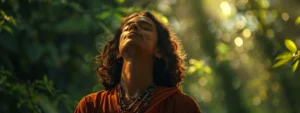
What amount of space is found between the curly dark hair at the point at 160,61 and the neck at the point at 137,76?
0.08 metres

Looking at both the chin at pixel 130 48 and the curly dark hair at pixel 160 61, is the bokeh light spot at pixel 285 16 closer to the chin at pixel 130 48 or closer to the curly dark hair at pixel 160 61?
the curly dark hair at pixel 160 61

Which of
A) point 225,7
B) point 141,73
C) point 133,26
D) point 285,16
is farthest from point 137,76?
point 225,7

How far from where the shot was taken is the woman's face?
3594 mm

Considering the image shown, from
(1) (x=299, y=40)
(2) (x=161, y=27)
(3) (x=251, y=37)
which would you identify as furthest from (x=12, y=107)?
(3) (x=251, y=37)

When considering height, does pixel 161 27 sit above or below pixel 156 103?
above

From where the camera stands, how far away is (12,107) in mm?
6953

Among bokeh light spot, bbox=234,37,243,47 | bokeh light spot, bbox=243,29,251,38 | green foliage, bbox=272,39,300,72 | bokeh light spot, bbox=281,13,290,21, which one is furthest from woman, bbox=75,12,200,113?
bokeh light spot, bbox=234,37,243,47

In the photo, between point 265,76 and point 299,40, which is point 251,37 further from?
point 299,40

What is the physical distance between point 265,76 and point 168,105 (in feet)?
39.0

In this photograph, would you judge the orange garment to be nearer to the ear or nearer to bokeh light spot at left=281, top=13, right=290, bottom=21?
the ear

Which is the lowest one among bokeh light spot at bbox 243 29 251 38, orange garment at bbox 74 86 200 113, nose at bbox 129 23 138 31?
orange garment at bbox 74 86 200 113

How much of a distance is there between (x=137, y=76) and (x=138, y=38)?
21cm

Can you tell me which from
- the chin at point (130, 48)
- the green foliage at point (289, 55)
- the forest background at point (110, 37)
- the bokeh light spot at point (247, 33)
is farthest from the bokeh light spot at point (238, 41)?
the chin at point (130, 48)

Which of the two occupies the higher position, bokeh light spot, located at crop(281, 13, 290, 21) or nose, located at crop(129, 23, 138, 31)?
nose, located at crop(129, 23, 138, 31)
